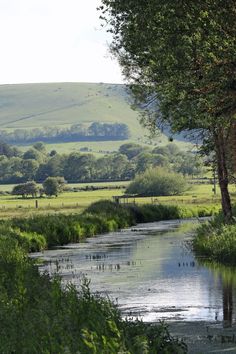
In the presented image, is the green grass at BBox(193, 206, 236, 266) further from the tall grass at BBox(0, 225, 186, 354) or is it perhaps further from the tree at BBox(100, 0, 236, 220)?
the tall grass at BBox(0, 225, 186, 354)

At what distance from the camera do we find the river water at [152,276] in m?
27.6

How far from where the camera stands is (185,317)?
84.3ft

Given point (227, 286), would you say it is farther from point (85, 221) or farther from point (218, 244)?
point (85, 221)

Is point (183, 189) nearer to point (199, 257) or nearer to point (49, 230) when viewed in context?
point (49, 230)

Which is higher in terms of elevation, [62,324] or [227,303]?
[62,324]

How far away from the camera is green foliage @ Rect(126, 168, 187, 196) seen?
176 meters

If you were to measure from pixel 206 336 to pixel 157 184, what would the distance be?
159 m

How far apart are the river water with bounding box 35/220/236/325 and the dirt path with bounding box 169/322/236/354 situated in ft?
3.40

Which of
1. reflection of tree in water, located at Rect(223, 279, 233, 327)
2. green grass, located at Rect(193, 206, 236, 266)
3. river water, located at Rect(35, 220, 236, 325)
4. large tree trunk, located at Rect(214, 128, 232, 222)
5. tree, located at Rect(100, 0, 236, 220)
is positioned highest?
tree, located at Rect(100, 0, 236, 220)

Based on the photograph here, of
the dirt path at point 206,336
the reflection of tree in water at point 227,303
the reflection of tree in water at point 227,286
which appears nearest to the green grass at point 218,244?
the reflection of tree in water at point 227,286

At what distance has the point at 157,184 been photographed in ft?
593

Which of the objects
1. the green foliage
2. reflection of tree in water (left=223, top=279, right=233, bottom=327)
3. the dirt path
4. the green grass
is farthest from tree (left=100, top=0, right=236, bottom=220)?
the green foliage

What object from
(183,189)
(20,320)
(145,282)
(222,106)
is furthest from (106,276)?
(183,189)

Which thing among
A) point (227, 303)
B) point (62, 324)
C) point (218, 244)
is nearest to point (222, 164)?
point (218, 244)
